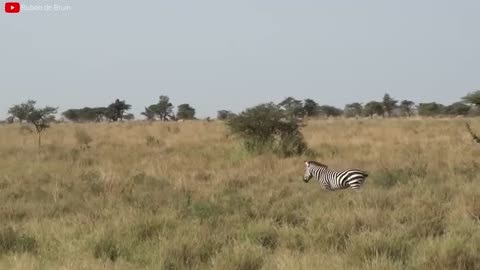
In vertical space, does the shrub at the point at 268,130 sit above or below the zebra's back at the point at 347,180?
above

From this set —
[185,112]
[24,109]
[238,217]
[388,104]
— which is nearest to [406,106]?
[388,104]

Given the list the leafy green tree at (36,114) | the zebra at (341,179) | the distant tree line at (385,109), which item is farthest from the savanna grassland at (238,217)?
the distant tree line at (385,109)

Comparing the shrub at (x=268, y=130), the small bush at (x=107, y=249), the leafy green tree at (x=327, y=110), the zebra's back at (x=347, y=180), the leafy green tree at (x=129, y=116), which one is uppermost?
the leafy green tree at (x=327, y=110)

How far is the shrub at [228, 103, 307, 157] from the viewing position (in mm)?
19516

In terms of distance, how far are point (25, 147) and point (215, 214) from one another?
1687 cm

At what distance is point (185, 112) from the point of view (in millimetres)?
80062

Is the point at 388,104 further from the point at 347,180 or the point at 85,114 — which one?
the point at 347,180

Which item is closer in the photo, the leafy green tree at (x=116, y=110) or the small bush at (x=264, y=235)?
the small bush at (x=264, y=235)

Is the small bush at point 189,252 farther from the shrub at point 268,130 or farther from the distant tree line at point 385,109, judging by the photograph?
the distant tree line at point 385,109

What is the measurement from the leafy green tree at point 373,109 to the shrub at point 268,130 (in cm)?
5544

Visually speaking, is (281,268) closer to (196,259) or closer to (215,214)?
A: (196,259)

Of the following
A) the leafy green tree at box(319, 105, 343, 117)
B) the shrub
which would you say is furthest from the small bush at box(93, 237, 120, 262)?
the leafy green tree at box(319, 105, 343, 117)

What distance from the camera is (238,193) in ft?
36.3

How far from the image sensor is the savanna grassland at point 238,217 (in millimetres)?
6059
